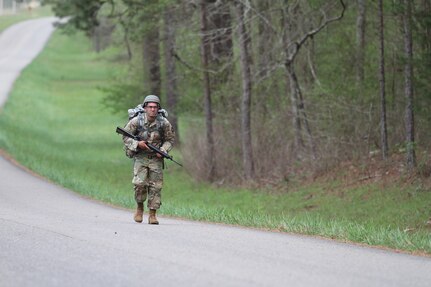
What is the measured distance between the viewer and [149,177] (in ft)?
47.2

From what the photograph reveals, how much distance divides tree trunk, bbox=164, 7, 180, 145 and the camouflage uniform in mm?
15457

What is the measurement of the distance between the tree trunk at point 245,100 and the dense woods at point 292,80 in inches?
1.2

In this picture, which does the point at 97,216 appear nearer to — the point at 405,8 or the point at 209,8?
the point at 405,8

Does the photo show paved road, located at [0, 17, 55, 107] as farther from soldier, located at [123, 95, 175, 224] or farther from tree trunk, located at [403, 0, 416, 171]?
soldier, located at [123, 95, 175, 224]

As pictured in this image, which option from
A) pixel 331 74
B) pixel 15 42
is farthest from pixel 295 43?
pixel 15 42

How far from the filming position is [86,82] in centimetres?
7581

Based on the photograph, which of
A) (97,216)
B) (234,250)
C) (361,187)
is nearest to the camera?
(234,250)

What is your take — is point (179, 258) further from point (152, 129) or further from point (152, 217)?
point (152, 217)

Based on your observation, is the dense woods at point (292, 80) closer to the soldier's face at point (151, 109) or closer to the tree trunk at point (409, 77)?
the tree trunk at point (409, 77)

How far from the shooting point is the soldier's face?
44.9ft

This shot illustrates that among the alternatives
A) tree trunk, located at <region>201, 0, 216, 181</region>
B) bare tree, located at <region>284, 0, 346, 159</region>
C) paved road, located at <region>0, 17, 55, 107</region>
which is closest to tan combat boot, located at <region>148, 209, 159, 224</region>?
bare tree, located at <region>284, 0, 346, 159</region>

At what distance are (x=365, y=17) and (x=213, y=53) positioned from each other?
5443 millimetres

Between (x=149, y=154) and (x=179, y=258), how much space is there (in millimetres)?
4296

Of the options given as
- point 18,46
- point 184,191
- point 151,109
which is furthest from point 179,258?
point 18,46
